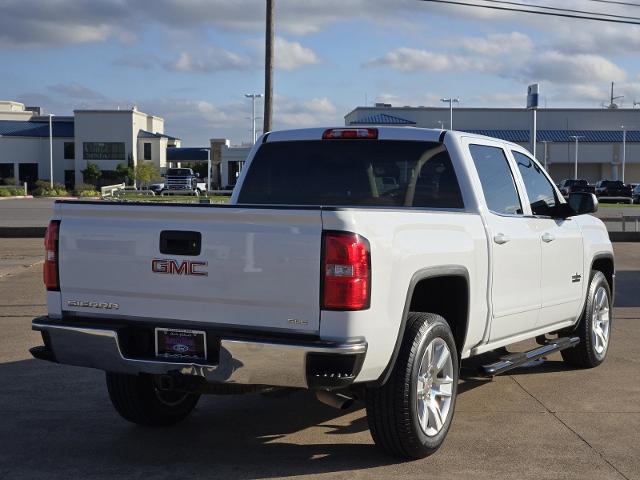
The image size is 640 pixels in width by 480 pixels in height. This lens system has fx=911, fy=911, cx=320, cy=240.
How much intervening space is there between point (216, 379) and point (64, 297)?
112cm

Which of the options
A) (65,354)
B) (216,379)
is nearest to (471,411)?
(216,379)

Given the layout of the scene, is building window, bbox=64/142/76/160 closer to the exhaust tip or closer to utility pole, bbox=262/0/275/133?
utility pole, bbox=262/0/275/133

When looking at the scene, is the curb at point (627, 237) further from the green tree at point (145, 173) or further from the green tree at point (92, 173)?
the green tree at point (92, 173)

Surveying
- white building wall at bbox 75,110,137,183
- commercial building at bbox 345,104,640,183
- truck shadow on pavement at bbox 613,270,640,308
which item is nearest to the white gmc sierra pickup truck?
truck shadow on pavement at bbox 613,270,640,308

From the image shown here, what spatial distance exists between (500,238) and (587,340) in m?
2.32

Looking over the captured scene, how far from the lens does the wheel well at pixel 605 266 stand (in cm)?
851

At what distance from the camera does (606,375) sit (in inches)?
317

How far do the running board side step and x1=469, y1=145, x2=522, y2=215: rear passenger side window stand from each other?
1063 millimetres

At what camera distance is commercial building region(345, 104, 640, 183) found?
84.4m

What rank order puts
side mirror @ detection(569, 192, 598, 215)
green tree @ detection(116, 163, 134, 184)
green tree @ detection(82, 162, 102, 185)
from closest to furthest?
side mirror @ detection(569, 192, 598, 215), green tree @ detection(116, 163, 134, 184), green tree @ detection(82, 162, 102, 185)

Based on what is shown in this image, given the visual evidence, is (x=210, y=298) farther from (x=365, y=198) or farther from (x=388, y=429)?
(x=365, y=198)

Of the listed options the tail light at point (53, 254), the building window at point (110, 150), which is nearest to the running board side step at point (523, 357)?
the tail light at point (53, 254)

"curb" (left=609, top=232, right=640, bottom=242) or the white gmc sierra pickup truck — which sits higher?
the white gmc sierra pickup truck

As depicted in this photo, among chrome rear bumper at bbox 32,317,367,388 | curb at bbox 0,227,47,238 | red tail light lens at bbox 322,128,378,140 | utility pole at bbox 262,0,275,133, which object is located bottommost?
curb at bbox 0,227,47,238
